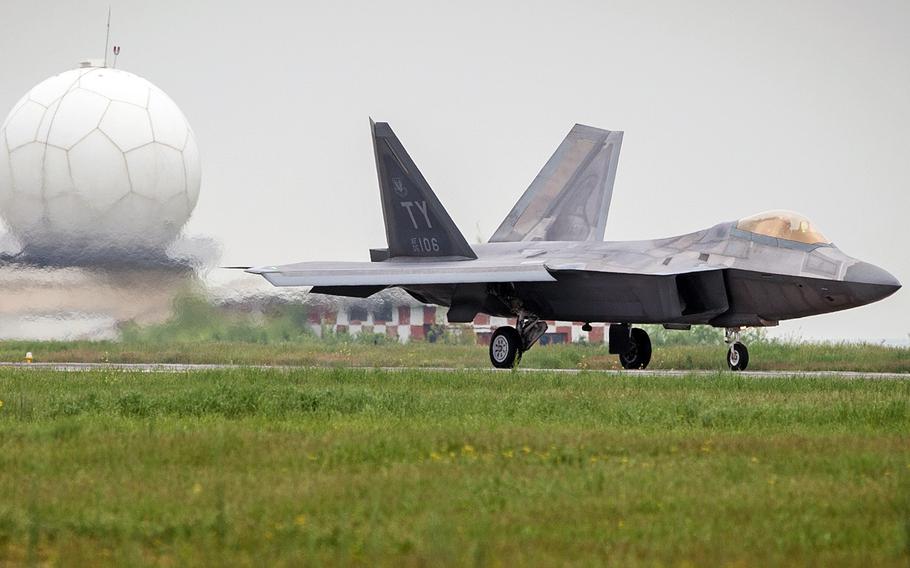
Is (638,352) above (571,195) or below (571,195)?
below

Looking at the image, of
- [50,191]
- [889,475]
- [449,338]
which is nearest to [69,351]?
[50,191]

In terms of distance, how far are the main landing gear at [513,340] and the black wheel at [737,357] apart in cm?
370

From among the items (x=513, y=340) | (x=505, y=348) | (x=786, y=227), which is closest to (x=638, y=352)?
(x=513, y=340)

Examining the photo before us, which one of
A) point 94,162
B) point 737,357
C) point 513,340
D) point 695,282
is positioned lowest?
point 737,357

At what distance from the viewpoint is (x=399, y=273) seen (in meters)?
24.2

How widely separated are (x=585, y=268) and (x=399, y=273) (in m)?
3.52

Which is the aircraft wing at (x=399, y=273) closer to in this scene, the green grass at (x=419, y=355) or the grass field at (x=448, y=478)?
the green grass at (x=419, y=355)

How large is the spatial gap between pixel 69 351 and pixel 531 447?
1936 centimetres

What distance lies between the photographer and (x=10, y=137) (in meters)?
33.0

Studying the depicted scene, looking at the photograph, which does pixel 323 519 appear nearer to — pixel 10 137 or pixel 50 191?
pixel 50 191

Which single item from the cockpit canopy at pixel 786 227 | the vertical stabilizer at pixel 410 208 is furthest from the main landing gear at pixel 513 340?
the cockpit canopy at pixel 786 227

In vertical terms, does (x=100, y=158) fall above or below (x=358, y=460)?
above

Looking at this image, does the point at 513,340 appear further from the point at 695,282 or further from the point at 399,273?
the point at 695,282

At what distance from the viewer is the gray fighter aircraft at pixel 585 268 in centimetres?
2112
